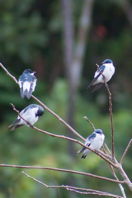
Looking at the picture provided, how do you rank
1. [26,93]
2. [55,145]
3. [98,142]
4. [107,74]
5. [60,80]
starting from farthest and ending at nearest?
[60,80], [55,145], [107,74], [26,93], [98,142]

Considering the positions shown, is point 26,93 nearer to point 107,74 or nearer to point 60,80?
point 107,74

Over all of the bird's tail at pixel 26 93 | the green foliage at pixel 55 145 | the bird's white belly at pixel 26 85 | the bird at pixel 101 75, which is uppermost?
the bird at pixel 101 75

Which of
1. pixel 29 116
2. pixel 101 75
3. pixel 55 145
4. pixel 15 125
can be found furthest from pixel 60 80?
pixel 15 125

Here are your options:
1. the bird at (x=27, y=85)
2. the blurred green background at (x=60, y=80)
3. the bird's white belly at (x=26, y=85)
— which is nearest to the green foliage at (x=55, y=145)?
the blurred green background at (x=60, y=80)

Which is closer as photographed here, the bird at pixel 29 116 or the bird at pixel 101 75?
the bird at pixel 29 116

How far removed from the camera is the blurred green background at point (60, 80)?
36.2 feet

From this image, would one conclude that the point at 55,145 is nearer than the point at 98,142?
No

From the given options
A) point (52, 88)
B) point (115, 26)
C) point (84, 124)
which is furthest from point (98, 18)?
point (84, 124)

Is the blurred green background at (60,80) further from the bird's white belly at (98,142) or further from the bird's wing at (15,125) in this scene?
the bird's white belly at (98,142)

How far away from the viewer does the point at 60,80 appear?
13.1m

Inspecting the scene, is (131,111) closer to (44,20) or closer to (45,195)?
(44,20)

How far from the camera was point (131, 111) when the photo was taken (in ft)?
41.1

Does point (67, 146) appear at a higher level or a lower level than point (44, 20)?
lower

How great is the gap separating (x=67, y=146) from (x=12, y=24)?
216 centimetres
